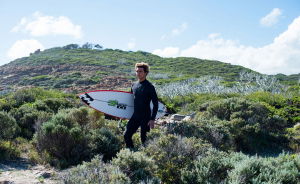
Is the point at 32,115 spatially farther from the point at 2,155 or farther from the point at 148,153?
the point at 148,153

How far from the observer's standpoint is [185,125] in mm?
6762

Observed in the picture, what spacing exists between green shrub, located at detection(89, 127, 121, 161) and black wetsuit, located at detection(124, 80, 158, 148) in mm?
350

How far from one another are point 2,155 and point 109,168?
303 centimetres

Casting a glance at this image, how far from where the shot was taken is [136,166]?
3.96 m

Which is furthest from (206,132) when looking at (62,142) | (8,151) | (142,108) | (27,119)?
(27,119)

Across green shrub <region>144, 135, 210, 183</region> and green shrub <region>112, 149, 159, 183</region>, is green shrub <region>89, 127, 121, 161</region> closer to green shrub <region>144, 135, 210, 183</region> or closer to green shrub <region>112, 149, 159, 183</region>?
green shrub <region>144, 135, 210, 183</region>

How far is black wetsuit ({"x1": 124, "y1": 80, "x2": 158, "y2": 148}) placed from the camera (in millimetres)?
5617

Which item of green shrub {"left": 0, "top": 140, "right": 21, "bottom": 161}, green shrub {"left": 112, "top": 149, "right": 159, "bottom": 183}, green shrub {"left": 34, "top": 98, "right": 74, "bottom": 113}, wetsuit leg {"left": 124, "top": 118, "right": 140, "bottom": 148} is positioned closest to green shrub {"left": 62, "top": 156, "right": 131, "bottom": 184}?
green shrub {"left": 112, "top": 149, "right": 159, "bottom": 183}

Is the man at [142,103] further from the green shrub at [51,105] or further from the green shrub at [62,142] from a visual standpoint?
the green shrub at [51,105]

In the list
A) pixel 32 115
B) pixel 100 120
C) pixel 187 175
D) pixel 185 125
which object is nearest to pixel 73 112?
pixel 100 120

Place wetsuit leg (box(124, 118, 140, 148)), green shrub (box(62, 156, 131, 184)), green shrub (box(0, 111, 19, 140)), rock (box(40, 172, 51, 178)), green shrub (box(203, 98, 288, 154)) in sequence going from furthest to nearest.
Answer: green shrub (box(203, 98, 288, 154)), green shrub (box(0, 111, 19, 140)), wetsuit leg (box(124, 118, 140, 148)), rock (box(40, 172, 51, 178)), green shrub (box(62, 156, 131, 184))

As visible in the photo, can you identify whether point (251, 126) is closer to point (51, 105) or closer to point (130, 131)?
point (130, 131)

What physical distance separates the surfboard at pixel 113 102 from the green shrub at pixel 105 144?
1.23 meters

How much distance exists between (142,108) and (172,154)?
1432mm
